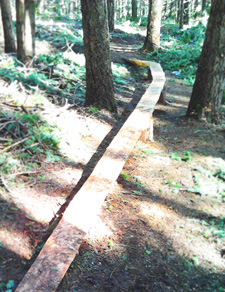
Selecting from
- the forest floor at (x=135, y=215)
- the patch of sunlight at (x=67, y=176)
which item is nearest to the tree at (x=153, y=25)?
the forest floor at (x=135, y=215)

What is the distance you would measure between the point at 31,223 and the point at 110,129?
9.79 ft

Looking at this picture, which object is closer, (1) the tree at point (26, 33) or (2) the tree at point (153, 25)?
(1) the tree at point (26, 33)

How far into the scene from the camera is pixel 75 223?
2631mm

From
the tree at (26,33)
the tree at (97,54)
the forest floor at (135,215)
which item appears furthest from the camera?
the tree at (26,33)

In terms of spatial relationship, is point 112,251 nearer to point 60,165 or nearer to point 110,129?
point 60,165

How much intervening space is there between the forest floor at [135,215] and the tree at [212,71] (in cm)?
59

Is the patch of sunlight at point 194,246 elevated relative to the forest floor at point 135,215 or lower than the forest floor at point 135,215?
lower

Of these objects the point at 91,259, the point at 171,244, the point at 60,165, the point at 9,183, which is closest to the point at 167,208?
the point at 171,244

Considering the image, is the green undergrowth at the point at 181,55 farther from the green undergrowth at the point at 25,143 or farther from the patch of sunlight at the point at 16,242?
the patch of sunlight at the point at 16,242

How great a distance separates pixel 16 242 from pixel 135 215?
143 centimetres

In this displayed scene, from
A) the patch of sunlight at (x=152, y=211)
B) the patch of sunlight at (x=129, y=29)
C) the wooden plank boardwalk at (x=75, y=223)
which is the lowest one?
the patch of sunlight at (x=152, y=211)

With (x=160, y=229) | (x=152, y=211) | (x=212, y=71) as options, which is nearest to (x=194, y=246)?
(x=160, y=229)

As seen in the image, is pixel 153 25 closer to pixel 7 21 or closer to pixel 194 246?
pixel 7 21

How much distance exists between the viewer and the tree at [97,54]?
5.38 m
